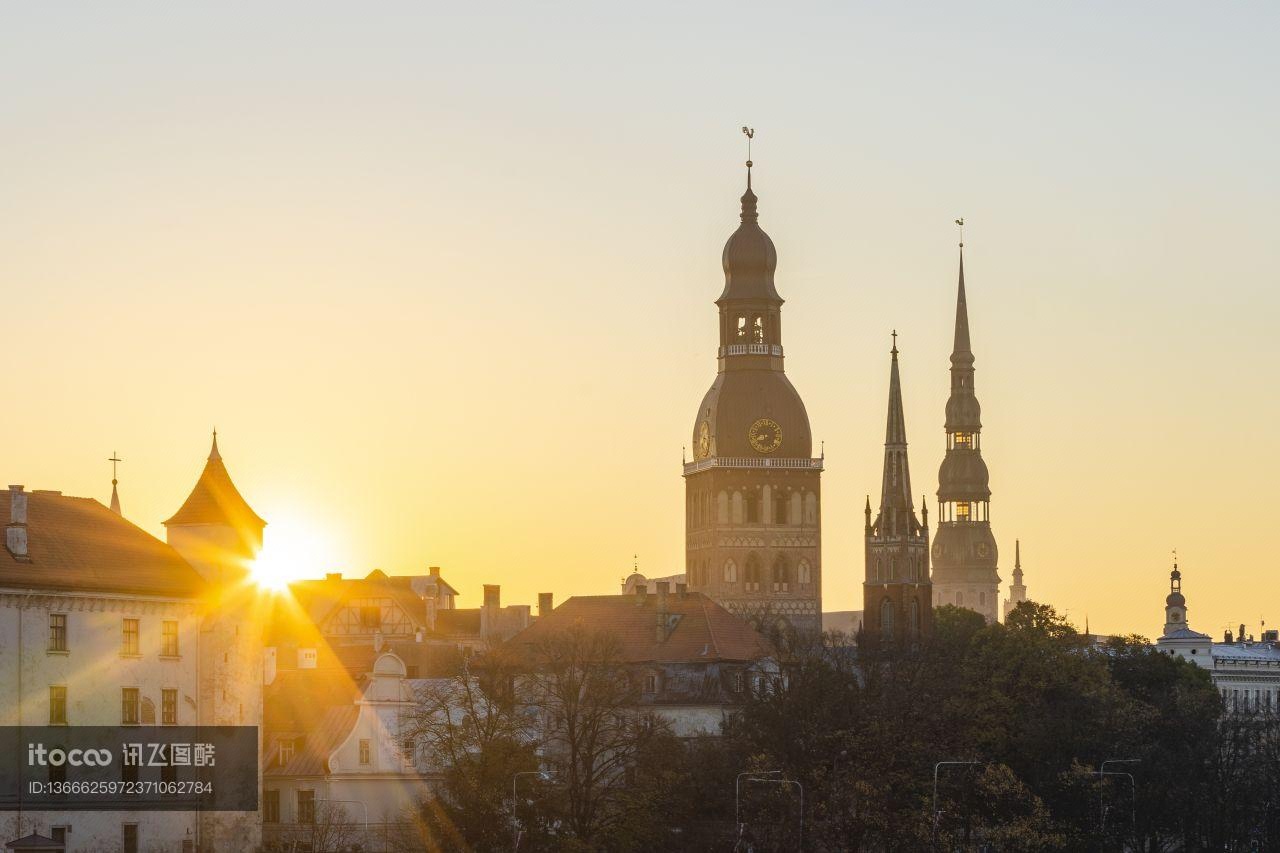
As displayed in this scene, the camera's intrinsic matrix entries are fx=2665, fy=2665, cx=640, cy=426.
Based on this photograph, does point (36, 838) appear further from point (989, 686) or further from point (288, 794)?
point (989, 686)

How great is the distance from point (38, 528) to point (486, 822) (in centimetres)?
2068

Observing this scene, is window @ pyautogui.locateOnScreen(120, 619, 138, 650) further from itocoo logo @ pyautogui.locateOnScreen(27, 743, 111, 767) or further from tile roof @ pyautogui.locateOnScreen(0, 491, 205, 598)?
itocoo logo @ pyautogui.locateOnScreen(27, 743, 111, 767)

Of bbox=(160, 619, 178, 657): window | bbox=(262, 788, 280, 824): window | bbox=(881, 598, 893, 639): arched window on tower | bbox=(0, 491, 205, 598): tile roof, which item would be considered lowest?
bbox=(262, 788, 280, 824): window

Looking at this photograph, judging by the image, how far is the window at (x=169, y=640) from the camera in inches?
4209

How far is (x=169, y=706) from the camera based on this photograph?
107 meters

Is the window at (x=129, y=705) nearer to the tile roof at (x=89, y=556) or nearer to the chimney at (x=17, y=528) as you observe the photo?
the tile roof at (x=89, y=556)

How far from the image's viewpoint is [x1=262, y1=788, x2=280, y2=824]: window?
114125 mm

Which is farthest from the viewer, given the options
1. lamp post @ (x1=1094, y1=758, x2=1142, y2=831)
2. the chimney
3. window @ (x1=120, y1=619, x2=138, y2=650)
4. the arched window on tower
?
the arched window on tower

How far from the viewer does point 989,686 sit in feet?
Result: 399

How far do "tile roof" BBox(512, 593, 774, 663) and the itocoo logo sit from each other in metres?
38.1

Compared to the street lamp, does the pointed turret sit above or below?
above

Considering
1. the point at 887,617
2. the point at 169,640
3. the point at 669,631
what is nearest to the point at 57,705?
the point at 169,640

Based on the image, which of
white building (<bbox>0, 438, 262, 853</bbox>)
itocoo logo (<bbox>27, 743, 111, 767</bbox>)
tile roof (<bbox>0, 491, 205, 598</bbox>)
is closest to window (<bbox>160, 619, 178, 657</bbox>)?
white building (<bbox>0, 438, 262, 853</bbox>)

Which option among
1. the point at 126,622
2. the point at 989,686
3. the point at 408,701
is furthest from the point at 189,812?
the point at 989,686
